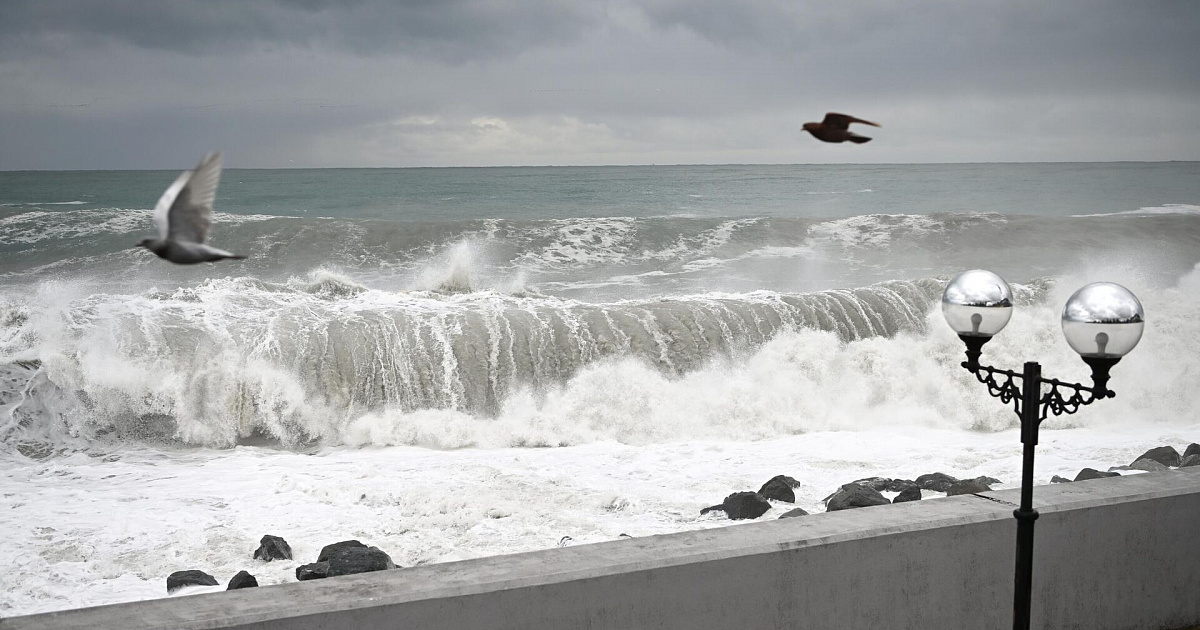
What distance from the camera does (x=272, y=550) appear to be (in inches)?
212

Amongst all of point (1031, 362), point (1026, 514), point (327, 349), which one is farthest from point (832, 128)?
point (327, 349)

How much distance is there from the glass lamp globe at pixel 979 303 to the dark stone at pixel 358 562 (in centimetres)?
270

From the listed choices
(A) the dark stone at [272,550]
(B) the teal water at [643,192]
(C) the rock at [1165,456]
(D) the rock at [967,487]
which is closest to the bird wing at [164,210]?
(A) the dark stone at [272,550]

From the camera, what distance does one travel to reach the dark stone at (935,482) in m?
6.26

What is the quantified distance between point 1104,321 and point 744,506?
344cm

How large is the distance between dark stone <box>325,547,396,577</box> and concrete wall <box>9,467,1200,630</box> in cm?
177

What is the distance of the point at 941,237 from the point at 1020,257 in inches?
95.6

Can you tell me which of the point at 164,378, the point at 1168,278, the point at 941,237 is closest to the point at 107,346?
the point at 164,378

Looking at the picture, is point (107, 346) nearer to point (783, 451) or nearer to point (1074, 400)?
point (783, 451)

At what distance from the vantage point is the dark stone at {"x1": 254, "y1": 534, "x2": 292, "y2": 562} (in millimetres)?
5387

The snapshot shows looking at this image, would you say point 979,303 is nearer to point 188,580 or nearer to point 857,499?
point 857,499

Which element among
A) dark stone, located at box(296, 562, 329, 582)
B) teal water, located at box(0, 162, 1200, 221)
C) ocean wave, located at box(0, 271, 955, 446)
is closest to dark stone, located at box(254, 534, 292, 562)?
dark stone, located at box(296, 562, 329, 582)

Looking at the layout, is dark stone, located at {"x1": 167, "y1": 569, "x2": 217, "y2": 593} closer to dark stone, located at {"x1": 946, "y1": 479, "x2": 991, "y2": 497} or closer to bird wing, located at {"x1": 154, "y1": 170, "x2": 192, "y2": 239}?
bird wing, located at {"x1": 154, "y1": 170, "x2": 192, "y2": 239}

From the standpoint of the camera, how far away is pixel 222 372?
8992 millimetres
